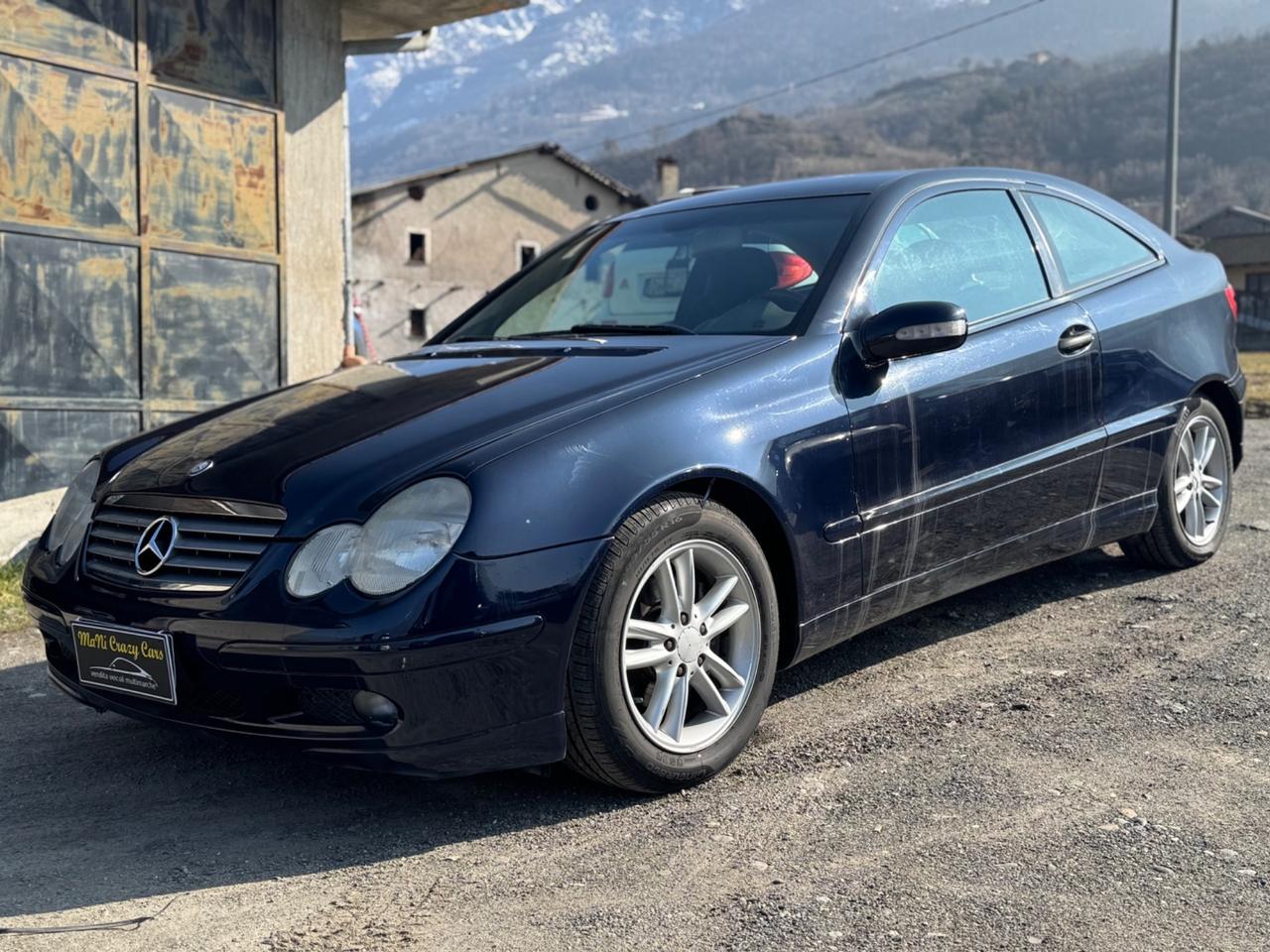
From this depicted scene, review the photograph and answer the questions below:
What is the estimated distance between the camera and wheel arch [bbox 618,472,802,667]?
130 inches

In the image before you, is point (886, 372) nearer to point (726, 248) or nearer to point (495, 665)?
point (726, 248)

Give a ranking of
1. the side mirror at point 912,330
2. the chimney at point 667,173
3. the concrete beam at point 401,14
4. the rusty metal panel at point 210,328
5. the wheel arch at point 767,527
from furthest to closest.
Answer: the chimney at point 667,173
the concrete beam at point 401,14
the rusty metal panel at point 210,328
the side mirror at point 912,330
the wheel arch at point 767,527

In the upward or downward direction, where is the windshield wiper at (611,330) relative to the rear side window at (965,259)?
downward

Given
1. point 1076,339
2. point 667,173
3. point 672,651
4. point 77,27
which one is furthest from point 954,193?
point 667,173

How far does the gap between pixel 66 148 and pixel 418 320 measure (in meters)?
39.5

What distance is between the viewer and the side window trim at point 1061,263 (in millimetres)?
4539

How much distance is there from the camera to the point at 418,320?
47250 mm

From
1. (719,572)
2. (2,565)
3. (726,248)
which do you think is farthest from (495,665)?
(2,565)

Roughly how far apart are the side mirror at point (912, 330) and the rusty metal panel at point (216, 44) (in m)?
6.62

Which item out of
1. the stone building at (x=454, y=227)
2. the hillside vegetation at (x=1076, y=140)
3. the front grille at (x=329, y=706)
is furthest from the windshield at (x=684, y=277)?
the hillside vegetation at (x=1076, y=140)

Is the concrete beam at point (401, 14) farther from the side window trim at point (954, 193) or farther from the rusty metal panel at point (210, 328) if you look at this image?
Result: the side window trim at point (954, 193)

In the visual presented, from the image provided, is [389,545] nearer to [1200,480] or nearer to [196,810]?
[196,810]

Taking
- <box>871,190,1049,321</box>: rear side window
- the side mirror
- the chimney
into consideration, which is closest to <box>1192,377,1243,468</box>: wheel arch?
<box>871,190,1049,321</box>: rear side window

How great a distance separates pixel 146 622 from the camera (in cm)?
304
